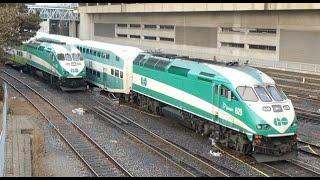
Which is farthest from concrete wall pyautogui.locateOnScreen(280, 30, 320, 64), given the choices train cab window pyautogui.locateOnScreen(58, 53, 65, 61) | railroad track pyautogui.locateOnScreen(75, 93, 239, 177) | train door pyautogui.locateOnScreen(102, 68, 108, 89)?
railroad track pyautogui.locateOnScreen(75, 93, 239, 177)

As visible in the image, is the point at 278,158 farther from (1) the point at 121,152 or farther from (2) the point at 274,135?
(1) the point at 121,152

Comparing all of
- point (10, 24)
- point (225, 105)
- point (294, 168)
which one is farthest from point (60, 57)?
point (294, 168)

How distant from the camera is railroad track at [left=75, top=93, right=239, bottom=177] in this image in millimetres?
15609

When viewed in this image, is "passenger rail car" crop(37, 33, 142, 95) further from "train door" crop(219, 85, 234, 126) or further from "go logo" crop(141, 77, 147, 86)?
"train door" crop(219, 85, 234, 126)

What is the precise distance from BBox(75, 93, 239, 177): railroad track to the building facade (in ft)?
31.9

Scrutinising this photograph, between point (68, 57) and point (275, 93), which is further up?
point (68, 57)

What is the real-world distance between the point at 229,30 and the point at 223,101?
33.8m

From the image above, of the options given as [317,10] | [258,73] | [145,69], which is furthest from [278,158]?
[317,10]

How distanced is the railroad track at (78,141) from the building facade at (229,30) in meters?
11.3

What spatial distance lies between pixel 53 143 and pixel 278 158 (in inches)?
350

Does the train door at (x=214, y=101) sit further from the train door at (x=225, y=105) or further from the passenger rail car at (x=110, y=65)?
the passenger rail car at (x=110, y=65)

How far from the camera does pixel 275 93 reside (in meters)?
17.1

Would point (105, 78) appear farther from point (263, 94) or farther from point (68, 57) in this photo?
point (263, 94)

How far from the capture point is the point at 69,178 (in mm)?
14523
